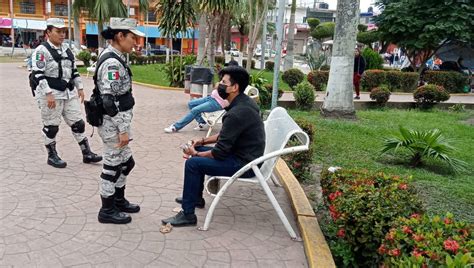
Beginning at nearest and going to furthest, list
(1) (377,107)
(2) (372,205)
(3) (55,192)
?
(2) (372,205), (3) (55,192), (1) (377,107)

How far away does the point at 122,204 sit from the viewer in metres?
4.02

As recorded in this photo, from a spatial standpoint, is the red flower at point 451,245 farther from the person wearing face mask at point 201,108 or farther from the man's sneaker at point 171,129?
the man's sneaker at point 171,129

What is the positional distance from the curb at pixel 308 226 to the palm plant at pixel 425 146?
2.02 meters

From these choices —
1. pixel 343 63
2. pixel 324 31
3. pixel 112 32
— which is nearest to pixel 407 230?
pixel 112 32

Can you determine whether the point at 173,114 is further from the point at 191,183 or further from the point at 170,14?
the point at 191,183

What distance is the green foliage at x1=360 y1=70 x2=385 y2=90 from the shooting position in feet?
54.1

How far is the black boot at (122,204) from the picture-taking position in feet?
13.1

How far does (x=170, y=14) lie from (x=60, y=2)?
39968mm

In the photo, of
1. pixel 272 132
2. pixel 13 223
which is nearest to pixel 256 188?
pixel 272 132

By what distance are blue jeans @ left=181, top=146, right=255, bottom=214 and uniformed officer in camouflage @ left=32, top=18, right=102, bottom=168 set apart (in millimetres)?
2153

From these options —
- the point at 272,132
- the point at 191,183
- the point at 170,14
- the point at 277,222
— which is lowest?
the point at 277,222

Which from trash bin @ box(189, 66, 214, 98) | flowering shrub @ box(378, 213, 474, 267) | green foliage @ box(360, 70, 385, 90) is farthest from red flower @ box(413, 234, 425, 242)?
green foliage @ box(360, 70, 385, 90)

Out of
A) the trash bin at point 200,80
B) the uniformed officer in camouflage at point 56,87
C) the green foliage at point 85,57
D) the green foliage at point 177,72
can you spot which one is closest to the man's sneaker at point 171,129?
the trash bin at point 200,80

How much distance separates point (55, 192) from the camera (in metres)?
4.40
